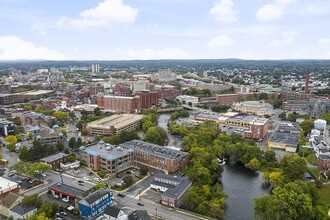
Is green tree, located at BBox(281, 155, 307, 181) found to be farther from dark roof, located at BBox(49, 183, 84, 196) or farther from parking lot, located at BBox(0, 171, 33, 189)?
parking lot, located at BBox(0, 171, 33, 189)

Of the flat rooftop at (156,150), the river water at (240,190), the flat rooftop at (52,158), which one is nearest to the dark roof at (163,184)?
the flat rooftop at (156,150)

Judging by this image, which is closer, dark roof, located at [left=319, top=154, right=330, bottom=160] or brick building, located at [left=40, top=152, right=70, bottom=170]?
dark roof, located at [left=319, top=154, right=330, bottom=160]

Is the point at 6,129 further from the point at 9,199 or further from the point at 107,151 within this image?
the point at 9,199

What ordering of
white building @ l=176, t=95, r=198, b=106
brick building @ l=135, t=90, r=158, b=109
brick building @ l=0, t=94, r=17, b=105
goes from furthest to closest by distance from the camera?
white building @ l=176, t=95, r=198, b=106, brick building @ l=0, t=94, r=17, b=105, brick building @ l=135, t=90, r=158, b=109

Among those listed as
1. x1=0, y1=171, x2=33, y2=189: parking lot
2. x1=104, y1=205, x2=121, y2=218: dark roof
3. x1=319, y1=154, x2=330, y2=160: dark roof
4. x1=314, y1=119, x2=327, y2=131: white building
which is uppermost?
x1=314, y1=119, x2=327, y2=131: white building

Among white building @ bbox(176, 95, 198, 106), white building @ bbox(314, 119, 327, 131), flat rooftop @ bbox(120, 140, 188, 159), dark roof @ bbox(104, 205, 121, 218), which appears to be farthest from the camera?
white building @ bbox(176, 95, 198, 106)

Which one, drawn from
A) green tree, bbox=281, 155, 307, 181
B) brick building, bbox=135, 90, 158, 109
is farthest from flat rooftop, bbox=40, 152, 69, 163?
brick building, bbox=135, 90, 158, 109

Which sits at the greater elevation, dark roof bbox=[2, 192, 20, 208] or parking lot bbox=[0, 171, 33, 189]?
dark roof bbox=[2, 192, 20, 208]

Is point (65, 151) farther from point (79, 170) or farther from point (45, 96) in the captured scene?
point (45, 96)
